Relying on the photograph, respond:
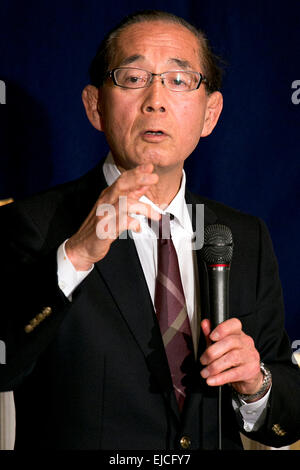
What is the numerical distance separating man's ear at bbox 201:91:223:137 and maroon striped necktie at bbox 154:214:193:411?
1.24 feet

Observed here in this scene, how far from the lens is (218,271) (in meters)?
1.38

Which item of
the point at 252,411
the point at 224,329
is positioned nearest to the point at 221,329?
the point at 224,329

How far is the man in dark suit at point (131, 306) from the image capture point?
1439 mm

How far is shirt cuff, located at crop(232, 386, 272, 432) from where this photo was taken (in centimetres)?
164

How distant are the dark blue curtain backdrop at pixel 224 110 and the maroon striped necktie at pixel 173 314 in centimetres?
69

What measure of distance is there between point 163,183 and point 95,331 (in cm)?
46

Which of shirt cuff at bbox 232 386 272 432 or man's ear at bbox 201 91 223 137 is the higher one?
man's ear at bbox 201 91 223 137

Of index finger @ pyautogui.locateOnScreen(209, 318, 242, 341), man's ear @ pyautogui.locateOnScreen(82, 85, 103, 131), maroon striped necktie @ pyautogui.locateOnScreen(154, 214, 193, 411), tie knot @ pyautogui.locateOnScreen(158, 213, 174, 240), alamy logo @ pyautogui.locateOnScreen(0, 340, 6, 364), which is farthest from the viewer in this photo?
man's ear @ pyautogui.locateOnScreen(82, 85, 103, 131)

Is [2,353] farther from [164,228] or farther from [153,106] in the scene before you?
[153,106]

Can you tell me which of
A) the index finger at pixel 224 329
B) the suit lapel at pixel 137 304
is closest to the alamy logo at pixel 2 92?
the suit lapel at pixel 137 304

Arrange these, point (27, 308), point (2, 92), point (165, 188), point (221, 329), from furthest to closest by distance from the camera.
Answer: point (2, 92) → point (165, 188) → point (27, 308) → point (221, 329)

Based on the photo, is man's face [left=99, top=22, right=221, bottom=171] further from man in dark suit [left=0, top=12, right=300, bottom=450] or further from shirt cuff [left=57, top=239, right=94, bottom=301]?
shirt cuff [left=57, top=239, right=94, bottom=301]

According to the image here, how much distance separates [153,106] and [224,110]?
760 millimetres

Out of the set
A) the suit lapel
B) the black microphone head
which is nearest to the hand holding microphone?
the black microphone head
